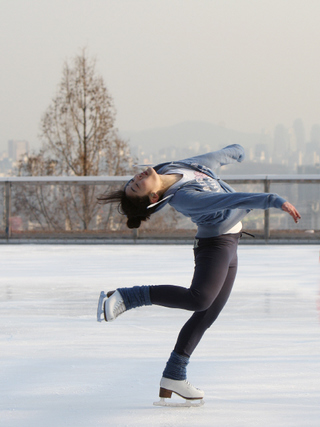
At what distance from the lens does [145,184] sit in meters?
3.30

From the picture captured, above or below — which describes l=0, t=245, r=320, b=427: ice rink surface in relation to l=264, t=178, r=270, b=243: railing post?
below

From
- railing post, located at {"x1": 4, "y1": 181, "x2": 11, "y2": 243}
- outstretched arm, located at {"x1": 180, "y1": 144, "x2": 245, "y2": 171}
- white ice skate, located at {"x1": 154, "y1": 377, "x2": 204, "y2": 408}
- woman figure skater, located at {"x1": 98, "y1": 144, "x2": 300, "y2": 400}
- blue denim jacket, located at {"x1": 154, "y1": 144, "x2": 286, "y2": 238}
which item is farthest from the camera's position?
railing post, located at {"x1": 4, "y1": 181, "x2": 11, "y2": 243}

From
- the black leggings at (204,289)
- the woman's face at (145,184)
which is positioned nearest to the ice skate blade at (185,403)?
the black leggings at (204,289)

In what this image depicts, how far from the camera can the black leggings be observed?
3287 millimetres

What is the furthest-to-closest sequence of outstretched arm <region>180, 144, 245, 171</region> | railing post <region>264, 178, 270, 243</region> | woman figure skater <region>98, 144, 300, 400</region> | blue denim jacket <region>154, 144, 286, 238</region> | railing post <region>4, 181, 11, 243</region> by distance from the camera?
railing post <region>4, 181, 11, 243</region> → railing post <region>264, 178, 270, 243</region> → outstretched arm <region>180, 144, 245, 171</region> → woman figure skater <region>98, 144, 300, 400</region> → blue denim jacket <region>154, 144, 286, 238</region>

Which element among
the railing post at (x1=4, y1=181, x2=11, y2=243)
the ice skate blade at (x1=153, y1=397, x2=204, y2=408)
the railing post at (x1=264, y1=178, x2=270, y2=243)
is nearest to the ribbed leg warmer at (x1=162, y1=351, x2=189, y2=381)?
the ice skate blade at (x1=153, y1=397, x2=204, y2=408)

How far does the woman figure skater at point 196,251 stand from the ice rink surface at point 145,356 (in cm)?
30

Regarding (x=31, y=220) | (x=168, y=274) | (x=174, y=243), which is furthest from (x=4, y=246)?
(x=168, y=274)

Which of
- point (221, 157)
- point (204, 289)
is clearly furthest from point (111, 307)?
point (221, 157)

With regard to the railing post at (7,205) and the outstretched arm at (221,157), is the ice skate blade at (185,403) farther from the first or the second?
the railing post at (7,205)

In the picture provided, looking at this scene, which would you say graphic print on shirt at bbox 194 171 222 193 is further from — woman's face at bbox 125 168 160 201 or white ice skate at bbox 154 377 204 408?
white ice skate at bbox 154 377 204 408

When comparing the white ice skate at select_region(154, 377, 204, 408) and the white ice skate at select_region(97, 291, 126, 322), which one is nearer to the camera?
the white ice skate at select_region(97, 291, 126, 322)

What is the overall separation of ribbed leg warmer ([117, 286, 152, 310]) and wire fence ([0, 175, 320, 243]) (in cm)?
1109

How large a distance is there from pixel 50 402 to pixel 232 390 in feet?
3.00
